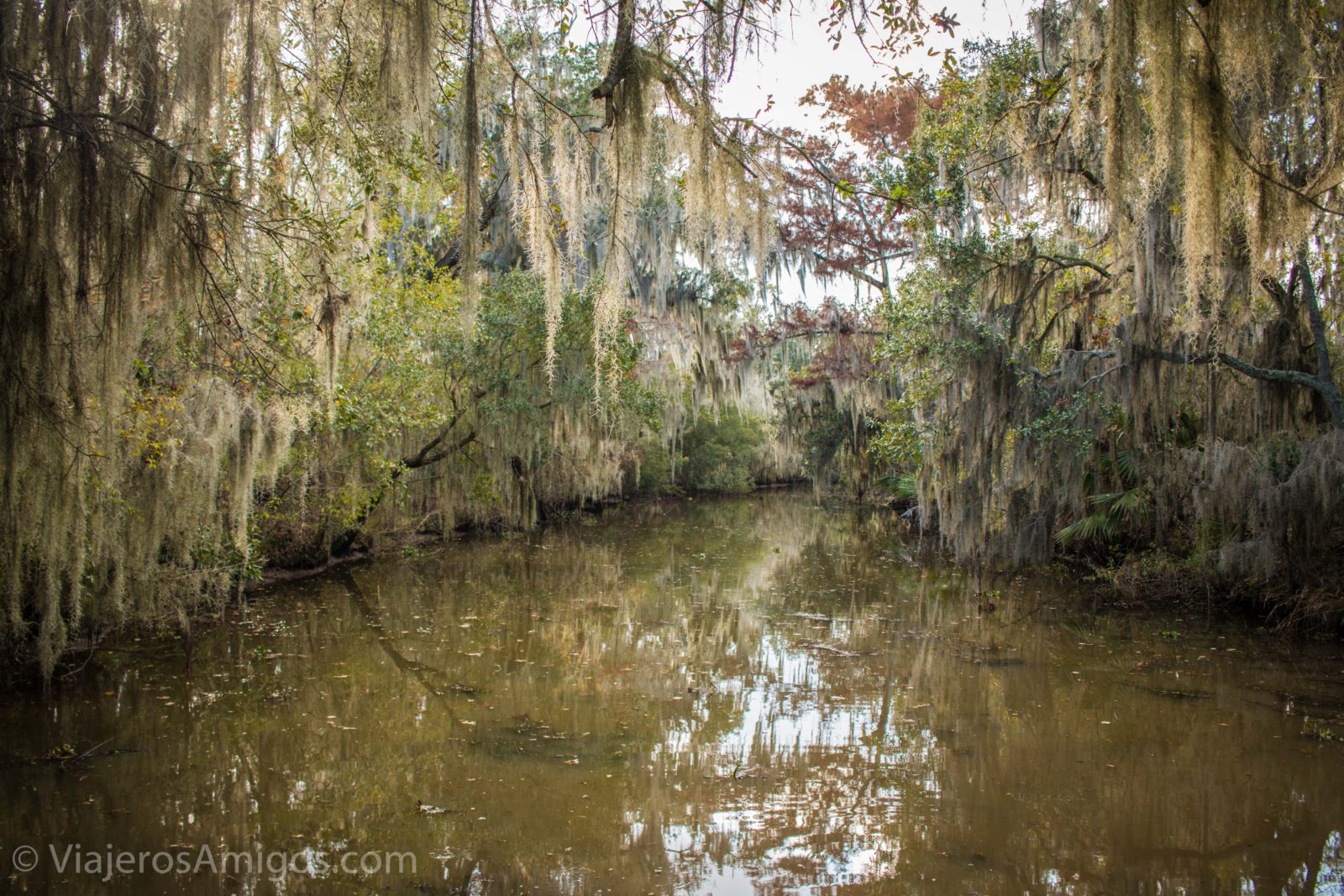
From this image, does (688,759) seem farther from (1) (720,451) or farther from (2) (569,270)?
(1) (720,451)

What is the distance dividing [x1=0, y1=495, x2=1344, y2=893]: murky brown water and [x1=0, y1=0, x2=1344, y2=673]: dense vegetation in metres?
1.00

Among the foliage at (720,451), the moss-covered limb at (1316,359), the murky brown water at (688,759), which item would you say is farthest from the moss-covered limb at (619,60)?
the foliage at (720,451)

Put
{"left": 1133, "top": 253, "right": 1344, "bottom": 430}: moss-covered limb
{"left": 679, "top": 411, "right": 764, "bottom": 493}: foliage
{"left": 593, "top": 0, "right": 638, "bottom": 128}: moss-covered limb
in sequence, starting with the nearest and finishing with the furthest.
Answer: {"left": 593, "top": 0, "right": 638, "bottom": 128}: moss-covered limb < {"left": 1133, "top": 253, "right": 1344, "bottom": 430}: moss-covered limb < {"left": 679, "top": 411, "right": 764, "bottom": 493}: foliage

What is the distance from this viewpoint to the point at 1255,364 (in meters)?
7.54

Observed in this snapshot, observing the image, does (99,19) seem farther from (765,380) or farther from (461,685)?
(765,380)

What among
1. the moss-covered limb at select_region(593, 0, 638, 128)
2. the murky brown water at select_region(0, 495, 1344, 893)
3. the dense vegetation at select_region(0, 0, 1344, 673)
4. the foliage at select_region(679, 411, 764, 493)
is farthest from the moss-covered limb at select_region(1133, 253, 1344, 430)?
Result: the foliage at select_region(679, 411, 764, 493)

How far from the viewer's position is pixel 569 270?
29.2 feet

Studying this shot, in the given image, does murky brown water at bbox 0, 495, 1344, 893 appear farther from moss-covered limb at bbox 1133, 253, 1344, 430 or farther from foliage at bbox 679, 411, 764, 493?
foliage at bbox 679, 411, 764, 493

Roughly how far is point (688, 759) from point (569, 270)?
5.80 m

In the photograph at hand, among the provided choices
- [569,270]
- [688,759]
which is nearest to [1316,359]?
[688,759]

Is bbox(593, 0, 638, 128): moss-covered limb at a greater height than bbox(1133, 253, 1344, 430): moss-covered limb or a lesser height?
greater

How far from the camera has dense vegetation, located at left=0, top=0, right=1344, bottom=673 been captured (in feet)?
10.4

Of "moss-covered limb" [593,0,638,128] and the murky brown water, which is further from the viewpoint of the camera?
the murky brown water

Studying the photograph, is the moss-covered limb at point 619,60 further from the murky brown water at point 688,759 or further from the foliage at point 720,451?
the foliage at point 720,451
